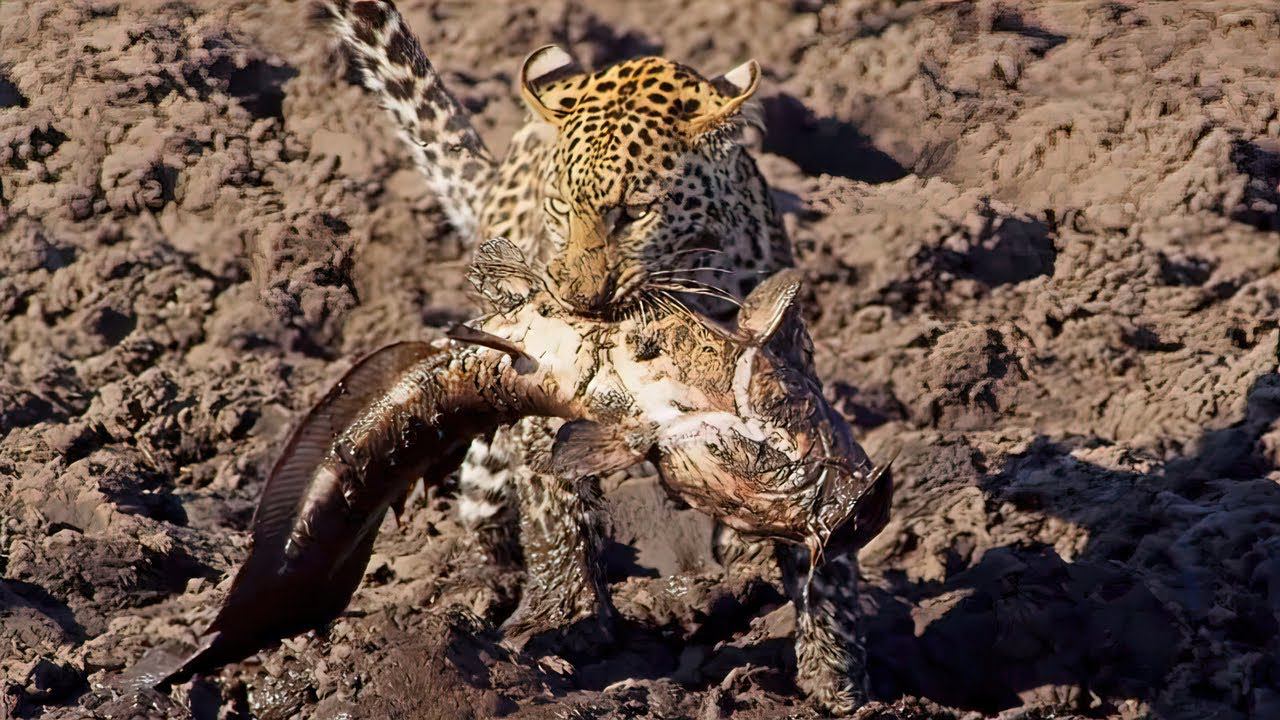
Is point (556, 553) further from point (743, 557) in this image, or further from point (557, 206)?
point (557, 206)

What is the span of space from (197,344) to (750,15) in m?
3.19

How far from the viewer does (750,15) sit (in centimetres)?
859

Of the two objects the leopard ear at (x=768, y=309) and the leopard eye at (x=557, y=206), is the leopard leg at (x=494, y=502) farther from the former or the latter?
the leopard ear at (x=768, y=309)

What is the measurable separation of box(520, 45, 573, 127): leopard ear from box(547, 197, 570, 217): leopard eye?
321 millimetres

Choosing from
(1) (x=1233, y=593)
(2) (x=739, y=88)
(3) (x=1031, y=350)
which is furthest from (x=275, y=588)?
(3) (x=1031, y=350)

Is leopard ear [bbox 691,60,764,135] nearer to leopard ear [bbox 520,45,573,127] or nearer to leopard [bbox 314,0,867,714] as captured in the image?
leopard [bbox 314,0,867,714]

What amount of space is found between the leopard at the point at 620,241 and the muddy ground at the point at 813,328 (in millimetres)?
200

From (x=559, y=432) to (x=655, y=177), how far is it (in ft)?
5.55

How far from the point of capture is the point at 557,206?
223 inches

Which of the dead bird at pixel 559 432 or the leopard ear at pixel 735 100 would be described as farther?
the leopard ear at pixel 735 100

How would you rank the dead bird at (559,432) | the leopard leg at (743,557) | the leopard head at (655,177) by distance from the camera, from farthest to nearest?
the leopard leg at (743,557) → the leopard head at (655,177) → the dead bird at (559,432)

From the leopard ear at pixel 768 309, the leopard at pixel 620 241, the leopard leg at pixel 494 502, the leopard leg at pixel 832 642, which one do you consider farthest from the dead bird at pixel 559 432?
the leopard leg at pixel 494 502

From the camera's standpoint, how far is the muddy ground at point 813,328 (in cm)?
513

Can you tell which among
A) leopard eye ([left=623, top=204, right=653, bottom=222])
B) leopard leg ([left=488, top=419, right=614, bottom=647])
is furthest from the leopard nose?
leopard leg ([left=488, top=419, right=614, bottom=647])
